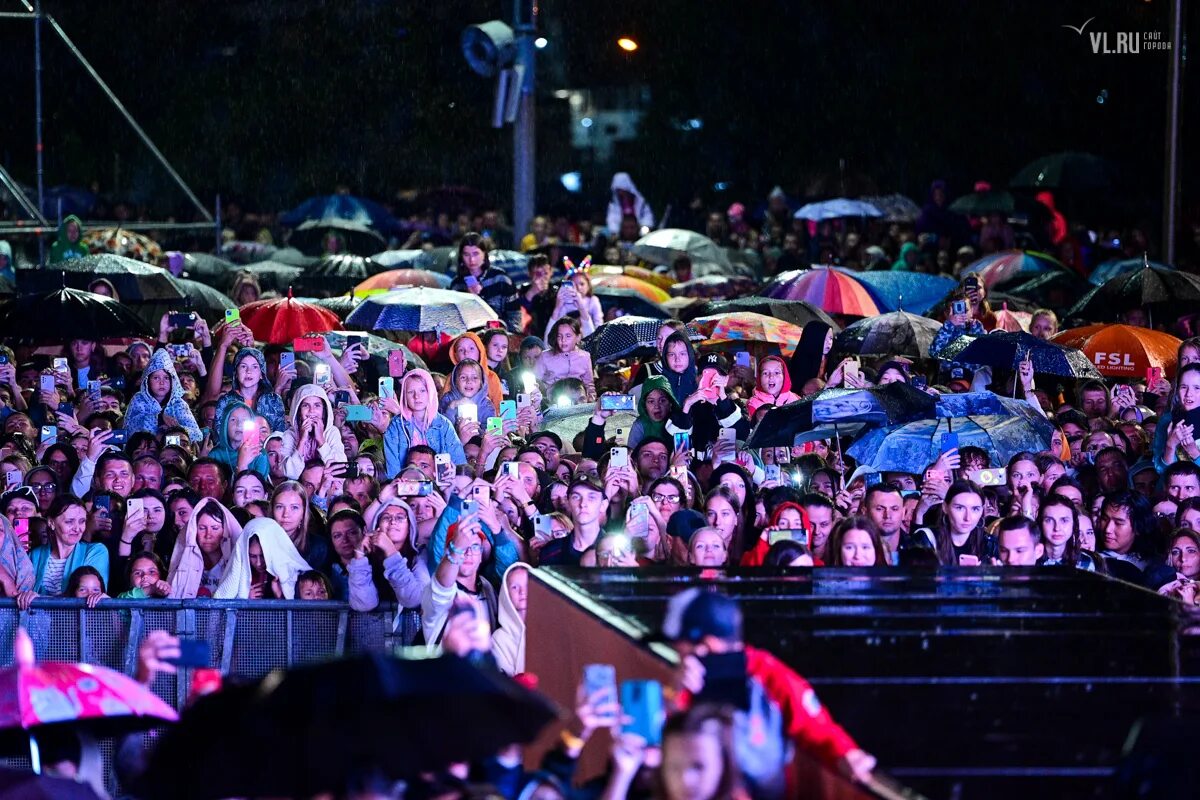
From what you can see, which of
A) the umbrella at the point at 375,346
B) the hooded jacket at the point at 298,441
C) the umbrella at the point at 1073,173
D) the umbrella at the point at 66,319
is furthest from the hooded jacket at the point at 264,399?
the umbrella at the point at 1073,173

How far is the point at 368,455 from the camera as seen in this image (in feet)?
38.6

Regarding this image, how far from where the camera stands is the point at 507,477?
10.4m

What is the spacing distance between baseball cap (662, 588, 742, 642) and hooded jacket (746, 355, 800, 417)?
724 cm

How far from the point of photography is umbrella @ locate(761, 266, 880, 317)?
1667 cm

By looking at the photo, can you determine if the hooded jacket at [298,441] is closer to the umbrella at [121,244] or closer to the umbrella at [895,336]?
the umbrella at [895,336]

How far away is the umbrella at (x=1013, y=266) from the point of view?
64.1 feet

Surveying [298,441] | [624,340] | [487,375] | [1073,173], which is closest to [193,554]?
[298,441]

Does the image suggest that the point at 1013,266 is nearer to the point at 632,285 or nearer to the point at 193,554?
the point at 632,285

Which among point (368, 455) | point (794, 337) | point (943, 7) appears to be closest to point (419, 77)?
point (943, 7)

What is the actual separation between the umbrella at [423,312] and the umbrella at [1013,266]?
6.58 meters

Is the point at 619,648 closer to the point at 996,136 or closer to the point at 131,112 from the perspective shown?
the point at 996,136

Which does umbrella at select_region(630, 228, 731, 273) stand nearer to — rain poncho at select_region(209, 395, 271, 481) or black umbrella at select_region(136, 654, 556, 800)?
rain poncho at select_region(209, 395, 271, 481)

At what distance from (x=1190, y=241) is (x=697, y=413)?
1404 centimetres

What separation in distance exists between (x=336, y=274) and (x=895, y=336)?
9.04 meters
